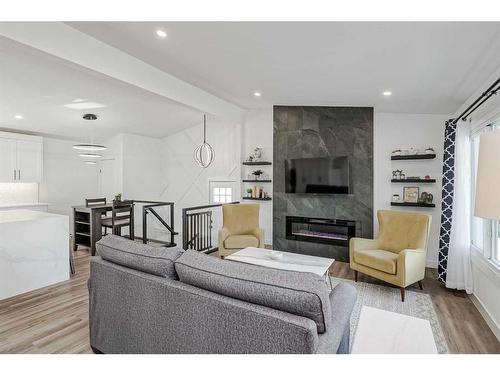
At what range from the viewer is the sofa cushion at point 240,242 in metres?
4.20

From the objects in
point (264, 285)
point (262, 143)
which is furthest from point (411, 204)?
point (264, 285)

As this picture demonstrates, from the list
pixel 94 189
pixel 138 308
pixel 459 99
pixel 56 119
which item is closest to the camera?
pixel 138 308

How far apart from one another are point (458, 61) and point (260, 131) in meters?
3.56

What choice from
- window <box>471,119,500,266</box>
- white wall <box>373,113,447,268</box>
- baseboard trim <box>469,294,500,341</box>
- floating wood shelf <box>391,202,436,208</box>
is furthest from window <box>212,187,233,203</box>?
baseboard trim <box>469,294,500,341</box>

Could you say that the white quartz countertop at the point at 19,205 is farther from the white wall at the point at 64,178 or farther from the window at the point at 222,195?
the window at the point at 222,195

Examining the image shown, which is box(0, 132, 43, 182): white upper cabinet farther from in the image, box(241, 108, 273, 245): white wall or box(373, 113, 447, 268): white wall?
box(373, 113, 447, 268): white wall

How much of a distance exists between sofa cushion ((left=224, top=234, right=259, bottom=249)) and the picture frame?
2568mm

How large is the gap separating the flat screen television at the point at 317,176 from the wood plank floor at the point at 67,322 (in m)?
1.98

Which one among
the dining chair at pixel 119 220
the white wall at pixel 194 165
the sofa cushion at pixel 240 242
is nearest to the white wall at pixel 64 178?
the white wall at pixel 194 165

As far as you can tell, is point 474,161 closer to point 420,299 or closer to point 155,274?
point 420,299

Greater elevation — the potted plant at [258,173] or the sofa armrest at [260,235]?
the potted plant at [258,173]

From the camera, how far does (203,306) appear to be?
4.53ft

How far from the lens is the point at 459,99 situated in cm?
344
